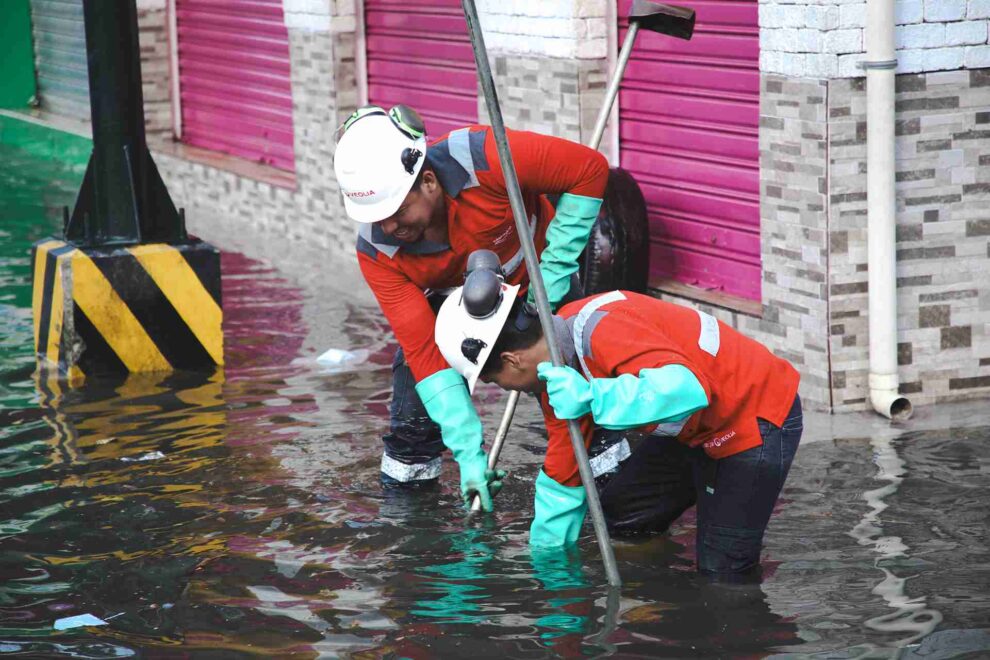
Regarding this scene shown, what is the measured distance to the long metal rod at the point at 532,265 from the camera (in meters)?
4.36

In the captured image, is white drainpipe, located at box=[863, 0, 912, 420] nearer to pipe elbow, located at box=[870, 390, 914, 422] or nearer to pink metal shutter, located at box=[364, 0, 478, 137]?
pipe elbow, located at box=[870, 390, 914, 422]

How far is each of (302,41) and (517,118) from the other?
3.32m

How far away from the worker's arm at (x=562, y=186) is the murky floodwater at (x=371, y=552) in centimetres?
99

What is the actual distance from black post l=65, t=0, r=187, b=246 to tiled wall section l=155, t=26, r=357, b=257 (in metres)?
3.23

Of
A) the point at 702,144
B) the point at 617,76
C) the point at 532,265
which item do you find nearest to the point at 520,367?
the point at 532,265

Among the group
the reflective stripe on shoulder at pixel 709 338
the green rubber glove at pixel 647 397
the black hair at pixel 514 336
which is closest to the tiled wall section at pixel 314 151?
the black hair at pixel 514 336

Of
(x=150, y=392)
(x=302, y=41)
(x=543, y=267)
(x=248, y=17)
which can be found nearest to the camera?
(x=543, y=267)

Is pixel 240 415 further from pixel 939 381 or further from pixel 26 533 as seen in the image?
pixel 939 381

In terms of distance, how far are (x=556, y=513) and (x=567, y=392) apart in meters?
0.84

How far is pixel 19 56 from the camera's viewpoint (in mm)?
18703

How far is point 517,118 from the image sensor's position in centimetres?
902

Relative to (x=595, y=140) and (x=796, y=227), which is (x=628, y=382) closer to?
(x=595, y=140)

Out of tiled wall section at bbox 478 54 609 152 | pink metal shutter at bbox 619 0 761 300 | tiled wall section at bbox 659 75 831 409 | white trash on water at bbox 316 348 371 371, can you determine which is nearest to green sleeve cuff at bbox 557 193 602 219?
tiled wall section at bbox 659 75 831 409

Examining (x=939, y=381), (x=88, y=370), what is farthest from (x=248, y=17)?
(x=939, y=381)
